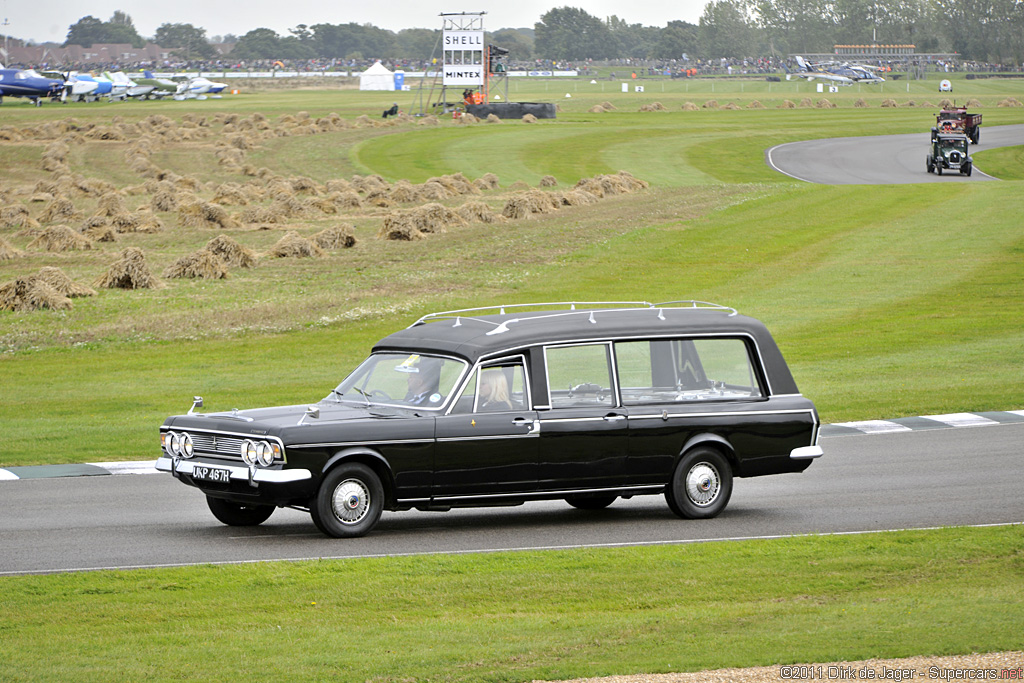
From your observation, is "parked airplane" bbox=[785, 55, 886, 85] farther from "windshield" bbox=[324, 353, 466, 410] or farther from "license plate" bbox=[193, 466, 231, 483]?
"license plate" bbox=[193, 466, 231, 483]

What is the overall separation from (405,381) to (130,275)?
21.8m

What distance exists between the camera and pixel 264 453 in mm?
10438

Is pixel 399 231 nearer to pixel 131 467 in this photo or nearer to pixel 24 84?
pixel 131 467

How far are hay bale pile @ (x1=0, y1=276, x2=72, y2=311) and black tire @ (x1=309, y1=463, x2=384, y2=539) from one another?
794 inches

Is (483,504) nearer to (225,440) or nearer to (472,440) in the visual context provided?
(472,440)

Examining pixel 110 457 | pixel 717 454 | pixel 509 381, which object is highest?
pixel 509 381

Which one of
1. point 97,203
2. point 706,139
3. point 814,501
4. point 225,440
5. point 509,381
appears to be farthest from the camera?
point 706,139

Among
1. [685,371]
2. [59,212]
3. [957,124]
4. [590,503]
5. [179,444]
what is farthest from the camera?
[957,124]

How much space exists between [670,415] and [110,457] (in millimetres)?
8026

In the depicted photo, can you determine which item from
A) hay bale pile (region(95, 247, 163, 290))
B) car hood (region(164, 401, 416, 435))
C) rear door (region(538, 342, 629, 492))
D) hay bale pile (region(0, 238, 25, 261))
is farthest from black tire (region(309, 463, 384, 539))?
hay bale pile (region(0, 238, 25, 261))

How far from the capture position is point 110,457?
16.0 m

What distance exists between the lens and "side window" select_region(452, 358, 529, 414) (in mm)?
11219

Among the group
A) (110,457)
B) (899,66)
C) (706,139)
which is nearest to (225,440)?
(110,457)

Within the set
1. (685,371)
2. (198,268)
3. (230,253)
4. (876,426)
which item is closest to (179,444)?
(685,371)
